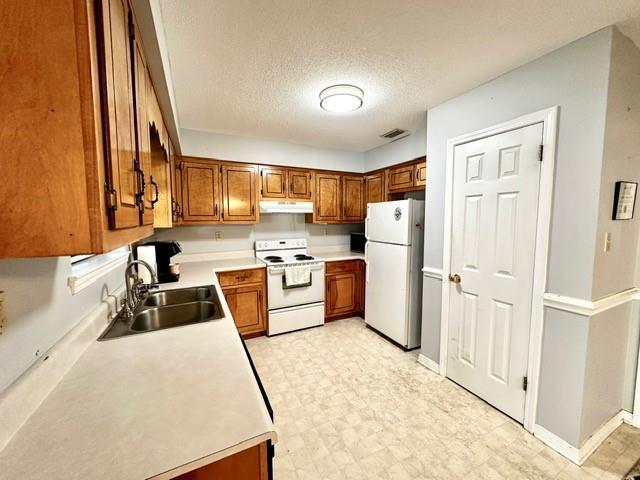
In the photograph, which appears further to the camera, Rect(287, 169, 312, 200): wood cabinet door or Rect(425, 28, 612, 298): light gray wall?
Rect(287, 169, 312, 200): wood cabinet door

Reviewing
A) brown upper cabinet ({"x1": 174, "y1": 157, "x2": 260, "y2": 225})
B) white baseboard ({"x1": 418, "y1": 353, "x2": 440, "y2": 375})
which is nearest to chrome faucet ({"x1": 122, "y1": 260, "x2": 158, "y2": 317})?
brown upper cabinet ({"x1": 174, "y1": 157, "x2": 260, "y2": 225})

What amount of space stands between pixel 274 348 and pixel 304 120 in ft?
7.90

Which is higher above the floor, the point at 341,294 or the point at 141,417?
the point at 141,417

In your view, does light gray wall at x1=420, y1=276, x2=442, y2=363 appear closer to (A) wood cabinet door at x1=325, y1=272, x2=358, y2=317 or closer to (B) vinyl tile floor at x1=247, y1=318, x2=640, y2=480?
(B) vinyl tile floor at x1=247, y1=318, x2=640, y2=480

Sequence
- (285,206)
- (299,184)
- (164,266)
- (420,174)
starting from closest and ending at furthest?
(164,266)
(420,174)
(285,206)
(299,184)

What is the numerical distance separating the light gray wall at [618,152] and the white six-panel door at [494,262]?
286 millimetres

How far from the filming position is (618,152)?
4.79 ft

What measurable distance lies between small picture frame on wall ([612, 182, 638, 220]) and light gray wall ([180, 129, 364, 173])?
281 cm

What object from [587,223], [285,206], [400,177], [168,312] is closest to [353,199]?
[400,177]

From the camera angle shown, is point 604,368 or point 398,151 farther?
point 398,151

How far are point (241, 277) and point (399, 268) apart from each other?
175cm

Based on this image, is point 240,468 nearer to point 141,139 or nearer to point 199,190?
point 141,139

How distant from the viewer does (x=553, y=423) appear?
1597mm

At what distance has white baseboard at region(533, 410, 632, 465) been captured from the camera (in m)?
1.50
